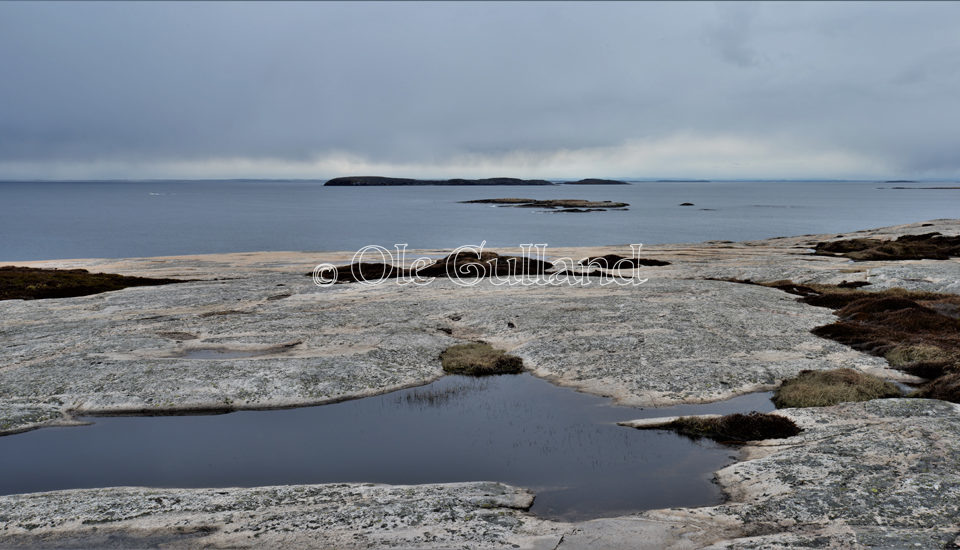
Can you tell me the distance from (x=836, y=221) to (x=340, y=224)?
152295 millimetres

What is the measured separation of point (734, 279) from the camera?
60812 millimetres

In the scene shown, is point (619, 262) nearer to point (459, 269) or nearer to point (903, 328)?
point (459, 269)

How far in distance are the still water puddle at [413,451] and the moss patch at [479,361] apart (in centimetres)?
385

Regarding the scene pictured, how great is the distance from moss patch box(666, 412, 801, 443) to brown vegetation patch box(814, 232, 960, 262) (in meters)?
60.1

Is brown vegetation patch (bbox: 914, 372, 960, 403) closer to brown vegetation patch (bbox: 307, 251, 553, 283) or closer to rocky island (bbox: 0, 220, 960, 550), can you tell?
rocky island (bbox: 0, 220, 960, 550)

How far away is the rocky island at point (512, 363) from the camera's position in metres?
15.7

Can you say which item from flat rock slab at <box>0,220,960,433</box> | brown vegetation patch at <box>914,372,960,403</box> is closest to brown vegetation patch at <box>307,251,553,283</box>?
flat rock slab at <box>0,220,960,433</box>

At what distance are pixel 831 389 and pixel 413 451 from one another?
18.1 meters

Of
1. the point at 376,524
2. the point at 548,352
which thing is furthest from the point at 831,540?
the point at 548,352

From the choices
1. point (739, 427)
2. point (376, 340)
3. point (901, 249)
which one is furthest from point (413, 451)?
point (901, 249)

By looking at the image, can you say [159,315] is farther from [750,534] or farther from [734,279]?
[734,279]

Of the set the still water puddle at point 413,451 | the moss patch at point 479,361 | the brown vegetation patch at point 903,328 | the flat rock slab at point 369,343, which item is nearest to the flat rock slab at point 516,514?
the still water puddle at point 413,451

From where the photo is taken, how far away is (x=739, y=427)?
75.0 feet

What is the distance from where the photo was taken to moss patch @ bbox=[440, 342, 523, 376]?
32.2 metres
